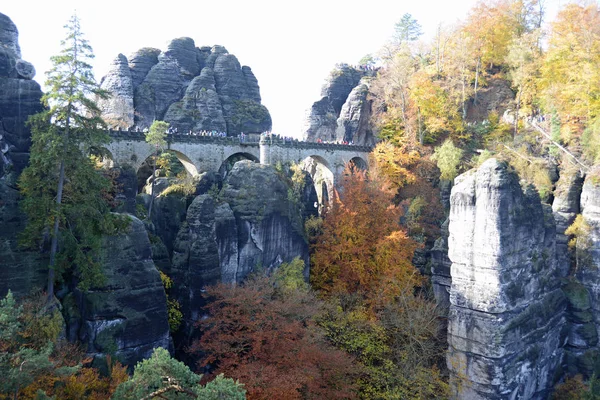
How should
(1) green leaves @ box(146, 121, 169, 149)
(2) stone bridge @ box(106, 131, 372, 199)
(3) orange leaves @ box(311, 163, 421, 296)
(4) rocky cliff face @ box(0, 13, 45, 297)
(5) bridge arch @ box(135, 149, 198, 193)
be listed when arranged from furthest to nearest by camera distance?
(5) bridge arch @ box(135, 149, 198, 193) < (2) stone bridge @ box(106, 131, 372, 199) < (3) orange leaves @ box(311, 163, 421, 296) < (1) green leaves @ box(146, 121, 169, 149) < (4) rocky cliff face @ box(0, 13, 45, 297)

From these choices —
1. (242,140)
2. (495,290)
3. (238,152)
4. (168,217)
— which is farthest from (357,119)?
(495,290)

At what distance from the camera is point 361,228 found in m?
26.2

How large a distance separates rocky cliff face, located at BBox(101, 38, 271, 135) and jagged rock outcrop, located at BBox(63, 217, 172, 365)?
58.8ft

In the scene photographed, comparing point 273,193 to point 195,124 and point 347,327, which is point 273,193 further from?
point 195,124

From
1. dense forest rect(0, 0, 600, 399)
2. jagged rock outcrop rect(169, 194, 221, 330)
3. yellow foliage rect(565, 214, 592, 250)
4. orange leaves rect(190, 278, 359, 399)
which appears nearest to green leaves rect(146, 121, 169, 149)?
dense forest rect(0, 0, 600, 399)

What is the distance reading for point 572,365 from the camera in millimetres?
23312

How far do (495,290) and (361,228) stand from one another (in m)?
8.88

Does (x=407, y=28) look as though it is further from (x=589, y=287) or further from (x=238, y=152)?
(x=589, y=287)

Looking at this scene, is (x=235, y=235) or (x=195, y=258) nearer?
(x=195, y=258)

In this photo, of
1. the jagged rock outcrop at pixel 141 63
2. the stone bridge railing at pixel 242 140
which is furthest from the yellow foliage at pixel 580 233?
the jagged rock outcrop at pixel 141 63

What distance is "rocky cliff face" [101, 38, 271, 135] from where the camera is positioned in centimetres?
3419

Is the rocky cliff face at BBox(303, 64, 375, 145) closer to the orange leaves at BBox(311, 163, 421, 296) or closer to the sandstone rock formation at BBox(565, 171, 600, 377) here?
the orange leaves at BBox(311, 163, 421, 296)

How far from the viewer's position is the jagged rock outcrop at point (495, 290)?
19.1m

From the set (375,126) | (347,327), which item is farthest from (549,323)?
(375,126)
